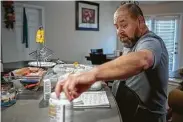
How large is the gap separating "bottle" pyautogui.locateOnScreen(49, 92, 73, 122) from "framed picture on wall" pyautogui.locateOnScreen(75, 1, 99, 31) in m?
5.35

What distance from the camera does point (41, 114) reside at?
3.29 feet

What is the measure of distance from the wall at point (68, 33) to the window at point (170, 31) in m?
1.68

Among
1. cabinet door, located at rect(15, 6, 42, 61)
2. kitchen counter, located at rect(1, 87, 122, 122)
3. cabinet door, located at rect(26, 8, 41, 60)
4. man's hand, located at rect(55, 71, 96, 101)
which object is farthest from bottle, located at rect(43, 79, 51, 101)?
cabinet door, located at rect(26, 8, 41, 60)

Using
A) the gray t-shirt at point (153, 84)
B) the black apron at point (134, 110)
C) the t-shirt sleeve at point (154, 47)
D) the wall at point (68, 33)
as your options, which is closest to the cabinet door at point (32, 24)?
the wall at point (68, 33)

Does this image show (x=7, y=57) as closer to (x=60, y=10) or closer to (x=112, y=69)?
(x=60, y=10)

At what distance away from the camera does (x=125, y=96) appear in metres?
1.24

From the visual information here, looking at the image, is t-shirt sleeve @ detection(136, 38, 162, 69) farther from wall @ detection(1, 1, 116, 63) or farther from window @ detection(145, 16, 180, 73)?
window @ detection(145, 16, 180, 73)

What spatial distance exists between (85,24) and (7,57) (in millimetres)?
2590

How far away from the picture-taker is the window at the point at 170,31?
21.9 feet

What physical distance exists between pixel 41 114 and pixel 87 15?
5.61m

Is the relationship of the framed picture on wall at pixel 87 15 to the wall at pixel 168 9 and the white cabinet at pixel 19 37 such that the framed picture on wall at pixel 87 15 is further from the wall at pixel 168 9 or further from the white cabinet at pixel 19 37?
the wall at pixel 168 9

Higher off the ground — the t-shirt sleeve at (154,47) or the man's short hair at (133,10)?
the man's short hair at (133,10)

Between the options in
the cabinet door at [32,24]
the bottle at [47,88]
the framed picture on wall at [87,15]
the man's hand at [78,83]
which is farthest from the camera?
the framed picture on wall at [87,15]

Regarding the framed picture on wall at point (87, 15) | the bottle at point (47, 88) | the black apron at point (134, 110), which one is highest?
the framed picture on wall at point (87, 15)
